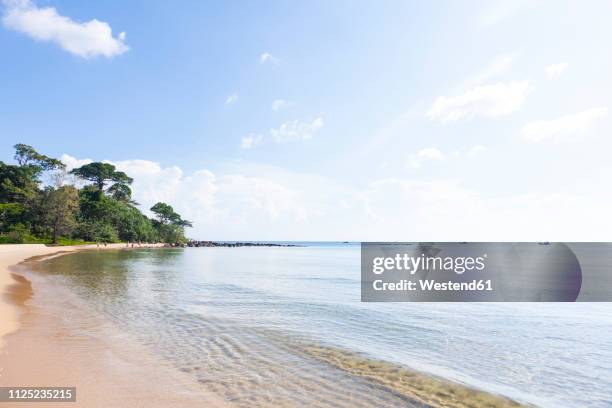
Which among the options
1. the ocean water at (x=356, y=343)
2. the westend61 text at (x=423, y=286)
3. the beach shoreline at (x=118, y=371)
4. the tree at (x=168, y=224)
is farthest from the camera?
the tree at (x=168, y=224)

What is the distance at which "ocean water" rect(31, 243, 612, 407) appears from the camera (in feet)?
26.4

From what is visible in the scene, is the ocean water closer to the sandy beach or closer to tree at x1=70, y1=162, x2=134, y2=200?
the sandy beach

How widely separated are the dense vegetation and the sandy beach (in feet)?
227

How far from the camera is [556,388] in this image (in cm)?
845

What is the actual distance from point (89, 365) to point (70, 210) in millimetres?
86118

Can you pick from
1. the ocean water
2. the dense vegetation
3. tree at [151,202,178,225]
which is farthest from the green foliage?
the ocean water

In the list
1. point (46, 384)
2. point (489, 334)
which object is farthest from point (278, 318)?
point (46, 384)

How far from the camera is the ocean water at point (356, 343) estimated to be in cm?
805

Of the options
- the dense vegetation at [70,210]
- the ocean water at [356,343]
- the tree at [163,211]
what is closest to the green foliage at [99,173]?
the dense vegetation at [70,210]

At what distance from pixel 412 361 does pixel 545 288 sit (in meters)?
24.0

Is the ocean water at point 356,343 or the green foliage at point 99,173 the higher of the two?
the green foliage at point 99,173

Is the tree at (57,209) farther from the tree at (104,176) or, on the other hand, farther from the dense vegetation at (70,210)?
the tree at (104,176)

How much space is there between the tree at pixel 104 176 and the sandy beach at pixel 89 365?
116m

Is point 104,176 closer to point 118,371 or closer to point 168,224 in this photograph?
point 168,224
